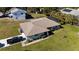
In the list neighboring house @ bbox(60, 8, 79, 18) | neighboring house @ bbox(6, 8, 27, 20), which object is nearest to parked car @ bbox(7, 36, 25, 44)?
neighboring house @ bbox(6, 8, 27, 20)

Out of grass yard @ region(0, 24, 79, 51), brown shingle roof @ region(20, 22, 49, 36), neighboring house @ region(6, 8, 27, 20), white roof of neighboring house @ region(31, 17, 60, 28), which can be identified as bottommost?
grass yard @ region(0, 24, 79, 51)

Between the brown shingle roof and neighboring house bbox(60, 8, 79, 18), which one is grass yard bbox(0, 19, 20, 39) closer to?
the brown shingle roof

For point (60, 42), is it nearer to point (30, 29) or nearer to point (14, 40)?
point (30, 29)

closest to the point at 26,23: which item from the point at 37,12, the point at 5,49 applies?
the point at 37,12

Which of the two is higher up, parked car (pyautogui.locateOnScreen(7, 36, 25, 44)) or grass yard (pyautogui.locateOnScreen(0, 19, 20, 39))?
grass yard (pyautogui.locateOnScreen(0, 19, 20, 39))

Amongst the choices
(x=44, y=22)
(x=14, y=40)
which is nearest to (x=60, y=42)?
(x=44, y=22)

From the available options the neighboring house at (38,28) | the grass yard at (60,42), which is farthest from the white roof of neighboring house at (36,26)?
the grass yard at (60,42)
